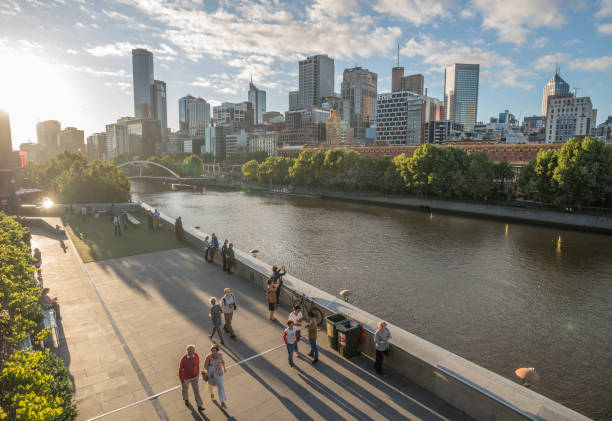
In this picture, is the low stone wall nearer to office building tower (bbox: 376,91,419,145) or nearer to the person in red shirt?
the person in red shirt

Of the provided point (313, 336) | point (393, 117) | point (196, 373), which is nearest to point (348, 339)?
point (313, 336)

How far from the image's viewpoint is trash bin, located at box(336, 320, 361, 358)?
11477 mm

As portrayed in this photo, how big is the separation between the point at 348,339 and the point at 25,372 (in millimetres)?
8174

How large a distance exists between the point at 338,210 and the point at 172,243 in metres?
41.7

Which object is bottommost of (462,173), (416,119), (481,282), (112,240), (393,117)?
(481,282)

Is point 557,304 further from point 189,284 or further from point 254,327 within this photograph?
point 189,284

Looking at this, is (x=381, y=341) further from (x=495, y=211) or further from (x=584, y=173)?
(x=495, y=211)

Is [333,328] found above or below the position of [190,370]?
below

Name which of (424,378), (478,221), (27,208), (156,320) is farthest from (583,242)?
(27,208)

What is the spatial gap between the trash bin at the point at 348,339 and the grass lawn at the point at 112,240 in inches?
689

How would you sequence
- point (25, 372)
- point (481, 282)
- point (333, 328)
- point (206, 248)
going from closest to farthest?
point (25, 372)
point (333, 328)
point (206, 248)
point (481, 282)

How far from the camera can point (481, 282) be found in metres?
25.9

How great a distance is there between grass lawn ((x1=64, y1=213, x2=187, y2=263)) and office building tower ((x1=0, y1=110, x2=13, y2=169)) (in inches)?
856

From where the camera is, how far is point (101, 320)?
14.3 meters
